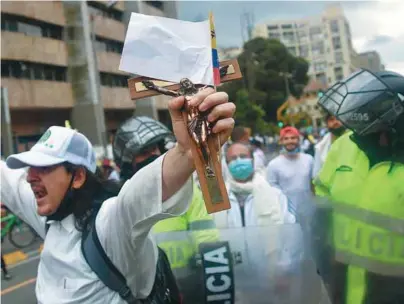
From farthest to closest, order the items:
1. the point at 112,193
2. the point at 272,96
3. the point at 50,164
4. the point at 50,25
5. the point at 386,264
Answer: the point at 272,96
the point at 50,25
the point at 112,193
the point at 50,164
the point at 386,264

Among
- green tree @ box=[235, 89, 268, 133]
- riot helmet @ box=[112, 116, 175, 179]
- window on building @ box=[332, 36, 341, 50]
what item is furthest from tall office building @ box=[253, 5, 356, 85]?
riot helmet @ box=[112, 116, 175, 179]

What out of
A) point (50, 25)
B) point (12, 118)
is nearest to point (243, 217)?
point (12, 118)

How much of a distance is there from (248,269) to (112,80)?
3315 centimetres

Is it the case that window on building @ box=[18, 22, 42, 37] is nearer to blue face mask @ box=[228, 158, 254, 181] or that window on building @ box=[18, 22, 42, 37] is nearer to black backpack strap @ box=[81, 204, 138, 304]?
blue face mask @ box=[228, 158, 254, 181]

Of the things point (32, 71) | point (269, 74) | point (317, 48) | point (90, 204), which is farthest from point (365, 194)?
→ point (317, 48)

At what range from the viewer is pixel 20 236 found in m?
10.0

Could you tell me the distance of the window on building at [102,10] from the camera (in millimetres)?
30828

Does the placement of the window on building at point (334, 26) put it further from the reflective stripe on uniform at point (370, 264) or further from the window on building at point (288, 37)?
the reflective stripe on uniform at point (370, 264)

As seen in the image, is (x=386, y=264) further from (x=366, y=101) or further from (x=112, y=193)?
(x=112, y=193)

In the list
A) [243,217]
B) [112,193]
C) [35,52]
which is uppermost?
[35,52]

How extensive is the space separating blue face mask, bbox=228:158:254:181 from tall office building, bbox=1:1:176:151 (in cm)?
2099

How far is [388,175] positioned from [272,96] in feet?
147

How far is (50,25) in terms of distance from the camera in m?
28.2

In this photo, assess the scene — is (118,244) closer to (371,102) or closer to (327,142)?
(371,102)
